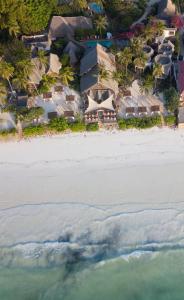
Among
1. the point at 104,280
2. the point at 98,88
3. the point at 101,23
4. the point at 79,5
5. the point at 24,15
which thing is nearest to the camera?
the point at 104,280

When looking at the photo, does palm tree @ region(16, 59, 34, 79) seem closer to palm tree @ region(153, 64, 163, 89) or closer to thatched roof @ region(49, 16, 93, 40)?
thatched roof @ region(49, 16, 93, 40)

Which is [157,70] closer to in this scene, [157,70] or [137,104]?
[157,70]

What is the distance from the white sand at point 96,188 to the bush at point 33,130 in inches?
19.9

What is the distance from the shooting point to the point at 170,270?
2512cm

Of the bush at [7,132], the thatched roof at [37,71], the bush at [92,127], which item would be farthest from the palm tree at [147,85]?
the bush at [7,132]

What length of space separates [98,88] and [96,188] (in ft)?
24.1

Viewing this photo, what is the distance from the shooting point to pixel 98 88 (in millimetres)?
29922

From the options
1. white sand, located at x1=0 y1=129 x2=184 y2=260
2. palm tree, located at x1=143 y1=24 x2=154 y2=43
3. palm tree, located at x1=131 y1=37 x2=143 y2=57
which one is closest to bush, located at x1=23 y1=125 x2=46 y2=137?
white sand, located at x1=0 y1=129 x2=184 y2=260

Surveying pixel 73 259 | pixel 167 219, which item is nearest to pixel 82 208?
pixel 73 259

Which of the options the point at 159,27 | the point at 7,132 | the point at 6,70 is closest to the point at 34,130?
the point at 7,132

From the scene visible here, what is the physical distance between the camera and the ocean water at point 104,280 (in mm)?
24500

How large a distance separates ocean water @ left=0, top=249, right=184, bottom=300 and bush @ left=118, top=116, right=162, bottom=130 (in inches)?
348

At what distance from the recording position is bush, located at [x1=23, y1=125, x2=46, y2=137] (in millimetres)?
29316

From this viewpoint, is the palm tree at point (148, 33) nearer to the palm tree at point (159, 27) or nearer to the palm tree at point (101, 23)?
the palm tree at point (159, 27)
